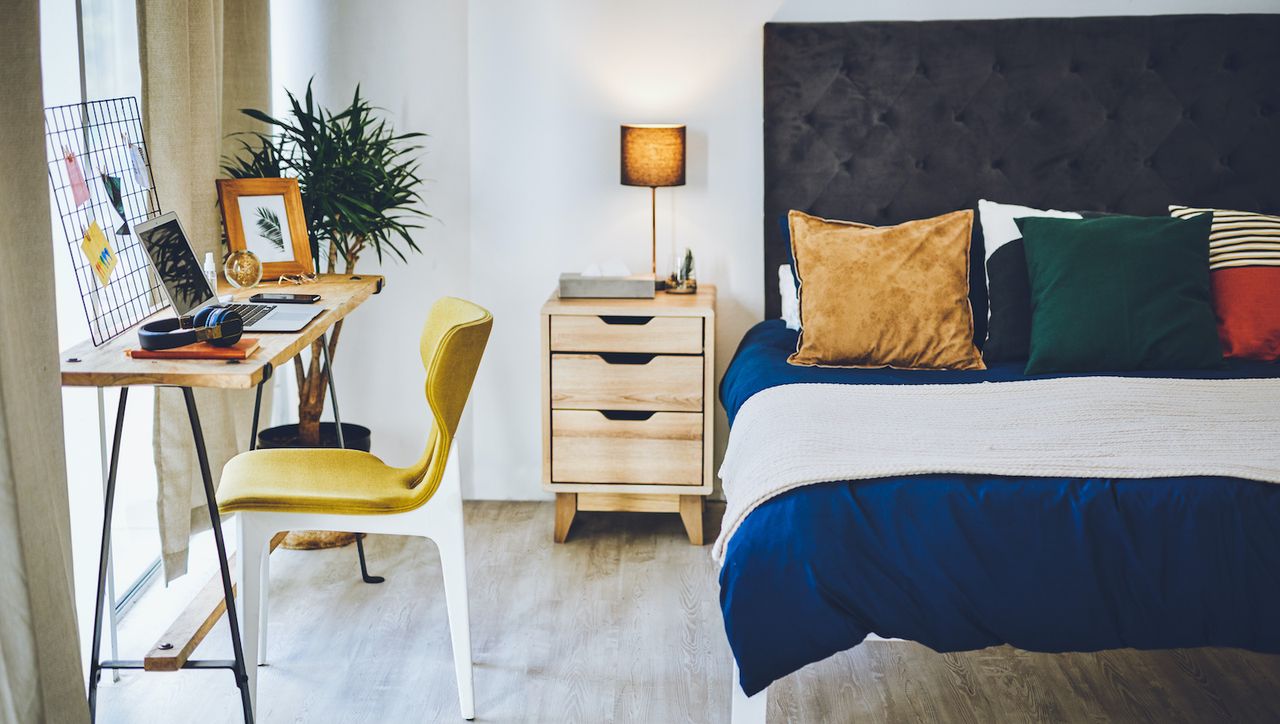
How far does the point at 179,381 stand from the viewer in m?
2.05

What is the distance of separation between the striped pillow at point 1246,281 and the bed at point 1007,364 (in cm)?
10

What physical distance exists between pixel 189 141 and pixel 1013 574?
7.50 feet

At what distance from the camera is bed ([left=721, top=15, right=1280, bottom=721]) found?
203cm

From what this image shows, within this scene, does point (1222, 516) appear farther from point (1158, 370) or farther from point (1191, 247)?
point (1191, 247)

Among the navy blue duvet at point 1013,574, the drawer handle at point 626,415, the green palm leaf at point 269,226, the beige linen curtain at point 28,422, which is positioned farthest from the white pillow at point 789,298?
the beige linen curtain at point 28,422

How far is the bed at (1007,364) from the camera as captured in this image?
2027mm

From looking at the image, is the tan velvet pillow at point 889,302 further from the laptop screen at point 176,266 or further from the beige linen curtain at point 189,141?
the beige linen curtain at point 189,141

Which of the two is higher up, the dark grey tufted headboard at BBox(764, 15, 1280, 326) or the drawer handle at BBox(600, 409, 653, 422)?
the dark grey tufted headboard at BBox(764, 15, 1280, 326)

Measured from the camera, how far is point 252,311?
2.58m

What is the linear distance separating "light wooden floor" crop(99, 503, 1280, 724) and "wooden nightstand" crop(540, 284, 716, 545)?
1.14 ft

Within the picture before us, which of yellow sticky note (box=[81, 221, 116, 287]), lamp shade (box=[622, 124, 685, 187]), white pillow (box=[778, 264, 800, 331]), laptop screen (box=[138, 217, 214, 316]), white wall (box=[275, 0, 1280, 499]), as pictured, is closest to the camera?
yellow sticky note (box=[81, 221, 116, 287])

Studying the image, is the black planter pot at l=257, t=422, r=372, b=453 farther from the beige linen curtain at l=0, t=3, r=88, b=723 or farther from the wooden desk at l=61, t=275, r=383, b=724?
the beige linen curtain at l=0, t=3, r=88, b=723

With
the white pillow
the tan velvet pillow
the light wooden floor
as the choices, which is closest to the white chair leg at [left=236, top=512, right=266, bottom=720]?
the light wooden floor

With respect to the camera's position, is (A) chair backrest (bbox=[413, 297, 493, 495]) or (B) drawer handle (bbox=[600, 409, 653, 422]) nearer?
(A) chair backrest (bbox=[413, 297, 493, 495])
